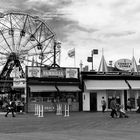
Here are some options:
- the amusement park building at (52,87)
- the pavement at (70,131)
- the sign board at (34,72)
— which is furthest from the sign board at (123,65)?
the pavement at (70,131)

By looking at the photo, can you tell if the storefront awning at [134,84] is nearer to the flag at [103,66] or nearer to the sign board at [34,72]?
the flag at [103,66]

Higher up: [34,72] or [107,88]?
[34,72]

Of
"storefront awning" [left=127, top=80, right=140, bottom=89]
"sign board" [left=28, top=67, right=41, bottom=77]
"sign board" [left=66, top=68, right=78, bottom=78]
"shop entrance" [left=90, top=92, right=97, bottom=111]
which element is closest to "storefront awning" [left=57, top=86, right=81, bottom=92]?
"sign board" [left=66, top=68, right=78, bottom=78]

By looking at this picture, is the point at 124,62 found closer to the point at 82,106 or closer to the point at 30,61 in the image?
the point at 82,106

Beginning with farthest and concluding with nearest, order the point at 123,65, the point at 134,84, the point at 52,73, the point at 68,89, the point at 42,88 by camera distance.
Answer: the point at 123,65 → the point at 134,84 → the point at 52,73 → the point at 68,89 → the point at 42,88

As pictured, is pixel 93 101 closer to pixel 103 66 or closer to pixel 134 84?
pixel 134 84

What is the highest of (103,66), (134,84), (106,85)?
(103,66)

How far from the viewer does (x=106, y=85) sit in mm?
42344

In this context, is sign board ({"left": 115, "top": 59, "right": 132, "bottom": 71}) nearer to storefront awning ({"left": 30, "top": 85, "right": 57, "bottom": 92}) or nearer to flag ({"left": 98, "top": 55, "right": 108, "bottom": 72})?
storefront awning ({"left": 30, "top": 85, "right": 57, "bottom": 92})

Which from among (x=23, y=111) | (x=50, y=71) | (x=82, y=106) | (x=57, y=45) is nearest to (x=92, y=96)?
(x=82, y=106)

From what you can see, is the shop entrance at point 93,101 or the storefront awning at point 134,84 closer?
the shop entrance at point 93,101

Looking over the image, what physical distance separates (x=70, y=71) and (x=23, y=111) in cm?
821

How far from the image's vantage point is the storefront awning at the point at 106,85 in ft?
137

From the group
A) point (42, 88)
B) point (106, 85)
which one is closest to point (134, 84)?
point (106, 85)
